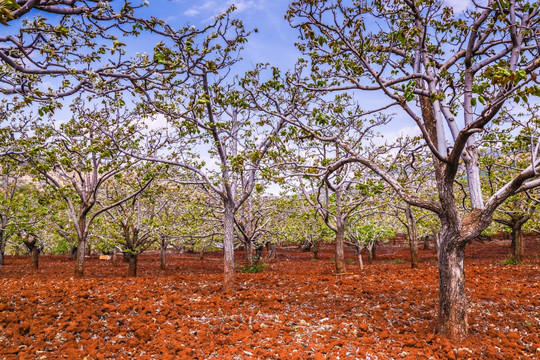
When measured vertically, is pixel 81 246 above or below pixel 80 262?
above

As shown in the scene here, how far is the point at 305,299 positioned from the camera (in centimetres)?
991

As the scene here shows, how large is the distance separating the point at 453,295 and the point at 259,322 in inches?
180

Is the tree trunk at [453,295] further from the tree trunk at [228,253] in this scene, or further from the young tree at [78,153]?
the young tree at [78,153]

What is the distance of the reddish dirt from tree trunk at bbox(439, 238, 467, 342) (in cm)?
29

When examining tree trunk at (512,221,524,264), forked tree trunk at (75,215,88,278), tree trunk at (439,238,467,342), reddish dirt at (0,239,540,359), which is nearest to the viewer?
reddish dirt at (0,239,540,359)

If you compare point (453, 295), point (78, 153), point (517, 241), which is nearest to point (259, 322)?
point (453, 295)

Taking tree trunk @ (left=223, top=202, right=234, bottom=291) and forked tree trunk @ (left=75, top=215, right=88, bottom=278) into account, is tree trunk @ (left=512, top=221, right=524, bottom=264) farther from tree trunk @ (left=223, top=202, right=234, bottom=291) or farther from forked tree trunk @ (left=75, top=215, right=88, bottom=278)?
forked tree trunk @ (left=75, top=215, right=88, bottom=278)

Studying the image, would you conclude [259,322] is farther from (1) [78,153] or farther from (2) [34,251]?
(2) [34,251]

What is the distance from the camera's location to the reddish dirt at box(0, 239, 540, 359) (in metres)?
5.96

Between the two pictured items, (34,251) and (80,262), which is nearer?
(80,262)

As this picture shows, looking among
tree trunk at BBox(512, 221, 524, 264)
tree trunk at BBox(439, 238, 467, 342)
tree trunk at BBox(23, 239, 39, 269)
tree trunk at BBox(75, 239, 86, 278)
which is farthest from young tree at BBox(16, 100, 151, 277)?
tree trunk at BBox(512, 221, 524, 264)

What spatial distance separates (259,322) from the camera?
25.6 ft

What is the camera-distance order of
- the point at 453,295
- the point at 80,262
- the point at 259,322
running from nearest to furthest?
the point at 453,295
the point at 259,322
the point at 80,262

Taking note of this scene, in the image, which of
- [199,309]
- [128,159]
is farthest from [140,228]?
[199,309]
